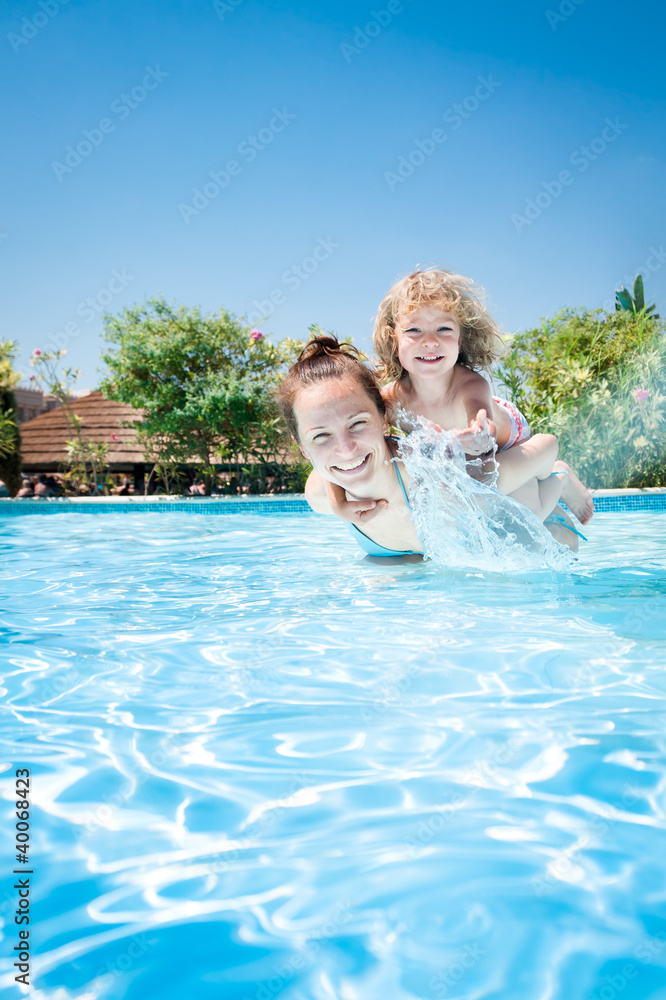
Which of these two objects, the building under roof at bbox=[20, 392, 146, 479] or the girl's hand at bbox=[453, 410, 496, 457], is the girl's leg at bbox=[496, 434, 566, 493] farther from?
the building under roof at bbox=[20, 392, 146, 479]

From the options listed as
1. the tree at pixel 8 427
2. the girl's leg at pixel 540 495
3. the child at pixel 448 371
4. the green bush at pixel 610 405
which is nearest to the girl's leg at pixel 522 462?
the child at pixel 448 371

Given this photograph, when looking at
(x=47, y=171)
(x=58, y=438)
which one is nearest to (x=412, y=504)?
(x=47, y=171)

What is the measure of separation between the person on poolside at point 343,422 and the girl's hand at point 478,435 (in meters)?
0.36

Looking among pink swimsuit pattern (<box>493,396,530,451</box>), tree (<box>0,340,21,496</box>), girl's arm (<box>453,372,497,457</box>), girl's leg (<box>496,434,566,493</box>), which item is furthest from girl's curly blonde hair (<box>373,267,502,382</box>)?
tree (<box>0,340,21,496</box>)

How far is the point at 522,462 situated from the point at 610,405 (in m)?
10.4

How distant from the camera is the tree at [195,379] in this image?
15.5 m

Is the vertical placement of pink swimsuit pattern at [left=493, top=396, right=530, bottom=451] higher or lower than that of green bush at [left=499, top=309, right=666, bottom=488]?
lower

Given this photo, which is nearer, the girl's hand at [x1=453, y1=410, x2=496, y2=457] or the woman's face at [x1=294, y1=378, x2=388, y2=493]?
the woman's face at [x1=294, y1=378, x2=388, y2=493]

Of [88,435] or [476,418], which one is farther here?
[88,435]

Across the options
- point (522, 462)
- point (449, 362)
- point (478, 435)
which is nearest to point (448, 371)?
point (449, 362)

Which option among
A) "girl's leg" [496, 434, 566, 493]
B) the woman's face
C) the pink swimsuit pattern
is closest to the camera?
the woman's face

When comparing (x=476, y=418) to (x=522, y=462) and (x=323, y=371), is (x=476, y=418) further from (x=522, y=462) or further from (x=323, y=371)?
(x=323, y=371)

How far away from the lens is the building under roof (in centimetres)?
2183

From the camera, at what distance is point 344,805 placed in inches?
61.9
